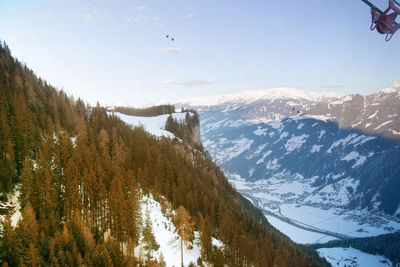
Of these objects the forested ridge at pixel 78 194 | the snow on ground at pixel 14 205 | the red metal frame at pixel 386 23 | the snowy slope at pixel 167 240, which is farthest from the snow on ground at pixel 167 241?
the red metal frame at pixel 386 23

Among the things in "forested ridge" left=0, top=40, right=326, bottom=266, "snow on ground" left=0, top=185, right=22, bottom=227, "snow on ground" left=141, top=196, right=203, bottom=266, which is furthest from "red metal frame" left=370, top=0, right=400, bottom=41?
"snow on ground" left=0, top=185, right=22, bottom=227

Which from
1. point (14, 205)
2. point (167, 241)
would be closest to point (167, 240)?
point (167, 241)

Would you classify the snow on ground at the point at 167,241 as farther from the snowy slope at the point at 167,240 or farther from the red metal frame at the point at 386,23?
the red metal frame at the point at 386,23

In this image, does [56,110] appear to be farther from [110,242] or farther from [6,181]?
[110,242]

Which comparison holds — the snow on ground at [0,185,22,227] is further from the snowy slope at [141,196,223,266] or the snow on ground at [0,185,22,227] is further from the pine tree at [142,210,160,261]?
the snowy slope at [141,196,223,266]

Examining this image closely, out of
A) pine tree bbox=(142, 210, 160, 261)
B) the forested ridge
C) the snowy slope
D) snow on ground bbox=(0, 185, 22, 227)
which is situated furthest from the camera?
the snowy slope

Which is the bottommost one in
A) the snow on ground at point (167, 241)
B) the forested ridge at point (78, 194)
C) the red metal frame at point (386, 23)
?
the snow on ground at point (167, 241)
